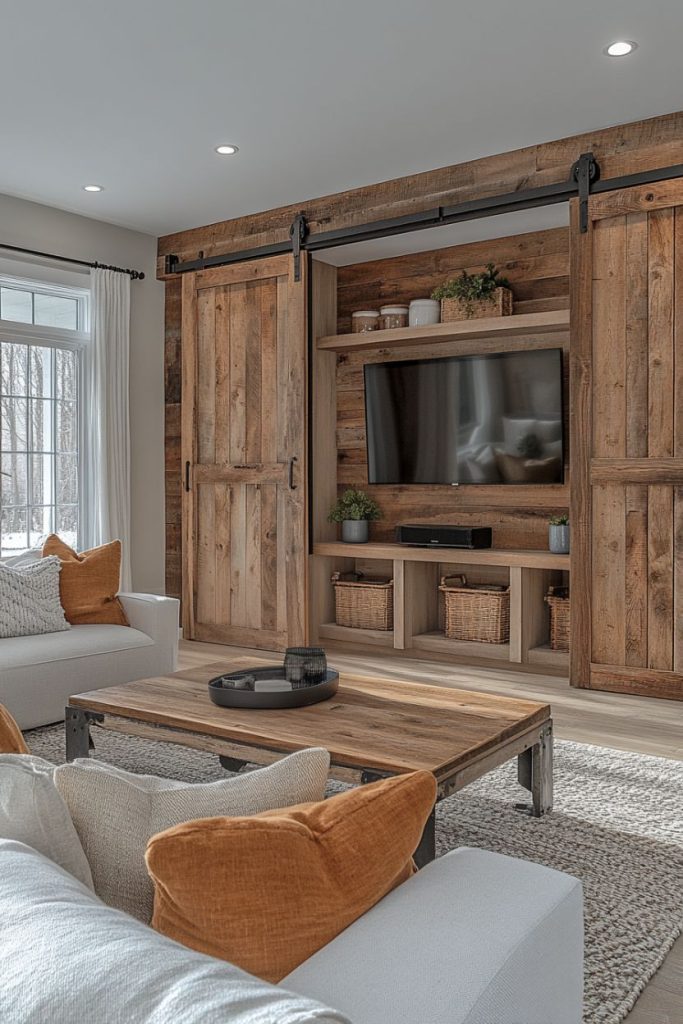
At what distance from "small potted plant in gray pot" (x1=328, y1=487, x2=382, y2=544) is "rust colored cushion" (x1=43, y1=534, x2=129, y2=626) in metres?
1.96

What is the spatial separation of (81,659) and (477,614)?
250cm

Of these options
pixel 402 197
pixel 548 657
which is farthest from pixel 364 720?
pixel 402 197

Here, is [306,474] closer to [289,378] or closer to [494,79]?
[289,378]

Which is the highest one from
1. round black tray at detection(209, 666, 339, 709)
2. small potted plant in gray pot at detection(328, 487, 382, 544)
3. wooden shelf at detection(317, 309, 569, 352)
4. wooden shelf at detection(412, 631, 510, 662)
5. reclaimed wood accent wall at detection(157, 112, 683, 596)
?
reclaimed wood accent wall at detection(157, 112, 683, 596)

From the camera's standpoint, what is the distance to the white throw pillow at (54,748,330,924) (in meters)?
1.04

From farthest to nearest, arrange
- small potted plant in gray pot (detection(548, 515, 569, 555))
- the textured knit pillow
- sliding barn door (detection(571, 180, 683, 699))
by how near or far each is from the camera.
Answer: small potted plant in gray pot (detection(548, 515, 569, 555))
sliding barn door (detection(571, 180, 683, 699))
the textured knit pillow

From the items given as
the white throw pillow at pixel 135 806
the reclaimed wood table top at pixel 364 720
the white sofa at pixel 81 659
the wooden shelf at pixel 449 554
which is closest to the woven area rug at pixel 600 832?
the white sofa at pixel 81 659

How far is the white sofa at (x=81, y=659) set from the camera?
3.59 m

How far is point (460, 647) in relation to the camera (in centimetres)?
540

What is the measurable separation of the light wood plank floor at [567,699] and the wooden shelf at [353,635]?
6cm

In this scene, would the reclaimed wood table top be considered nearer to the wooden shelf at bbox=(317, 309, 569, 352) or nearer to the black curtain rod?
the wooden shelf at bbox=(317, 309, 569, 352)

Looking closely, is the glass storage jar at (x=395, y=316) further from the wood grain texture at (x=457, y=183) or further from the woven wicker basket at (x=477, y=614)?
the woven wicker basket at (x=477, y=614)

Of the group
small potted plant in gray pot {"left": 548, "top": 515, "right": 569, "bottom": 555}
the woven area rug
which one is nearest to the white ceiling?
small potted plant in gray pot {"left": 548, "top": 515, "right": 569, "bottom": 555}

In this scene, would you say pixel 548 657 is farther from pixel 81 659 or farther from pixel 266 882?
pixel 266 882
